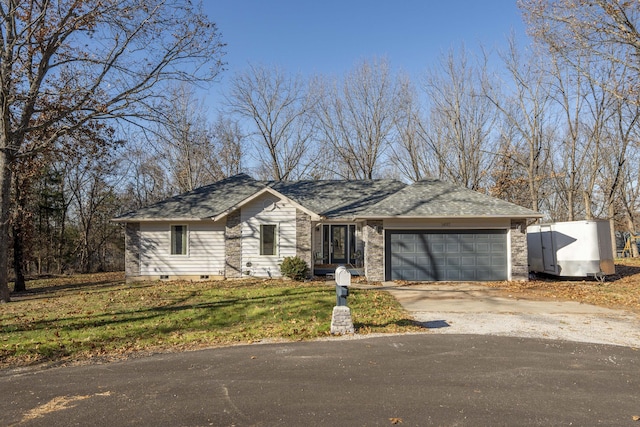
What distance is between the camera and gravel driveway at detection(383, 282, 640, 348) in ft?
27.3

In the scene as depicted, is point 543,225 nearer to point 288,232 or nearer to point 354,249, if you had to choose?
point 354,249

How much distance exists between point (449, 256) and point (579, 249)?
518cm

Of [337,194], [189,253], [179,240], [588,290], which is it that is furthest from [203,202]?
[588,290]

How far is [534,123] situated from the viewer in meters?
27.3

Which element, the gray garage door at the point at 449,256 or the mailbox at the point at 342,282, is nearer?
the mailbox at the point at 342,282

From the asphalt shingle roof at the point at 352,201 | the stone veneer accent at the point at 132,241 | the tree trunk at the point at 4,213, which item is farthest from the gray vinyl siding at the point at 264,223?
the tree trunk at the point at 4,213

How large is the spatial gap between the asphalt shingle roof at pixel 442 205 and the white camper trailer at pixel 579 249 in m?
2.01

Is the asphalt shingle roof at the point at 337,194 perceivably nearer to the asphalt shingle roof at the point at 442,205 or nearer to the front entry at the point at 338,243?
the front entry at the point at 338,243

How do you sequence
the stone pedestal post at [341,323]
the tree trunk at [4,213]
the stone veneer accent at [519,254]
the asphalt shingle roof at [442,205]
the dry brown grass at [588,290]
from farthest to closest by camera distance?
the stone veneer accent at [519,254] → the asphalt shingle roof at [442,205] → the tree trunk at [4,213] → the dry brown grass at [588,290] → the stone pedestal post at [341,323]

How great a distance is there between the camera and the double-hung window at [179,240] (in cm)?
1866

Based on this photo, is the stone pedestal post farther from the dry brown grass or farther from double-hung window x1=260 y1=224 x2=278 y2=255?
double-hung window x1=260 y1=224 x2=278 y2=255

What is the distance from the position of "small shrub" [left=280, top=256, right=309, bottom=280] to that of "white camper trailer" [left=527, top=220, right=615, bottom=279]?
10.3m

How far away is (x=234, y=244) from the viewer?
58.9 feet

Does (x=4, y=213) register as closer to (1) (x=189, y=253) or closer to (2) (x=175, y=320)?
(1) (x=189, y=253)
